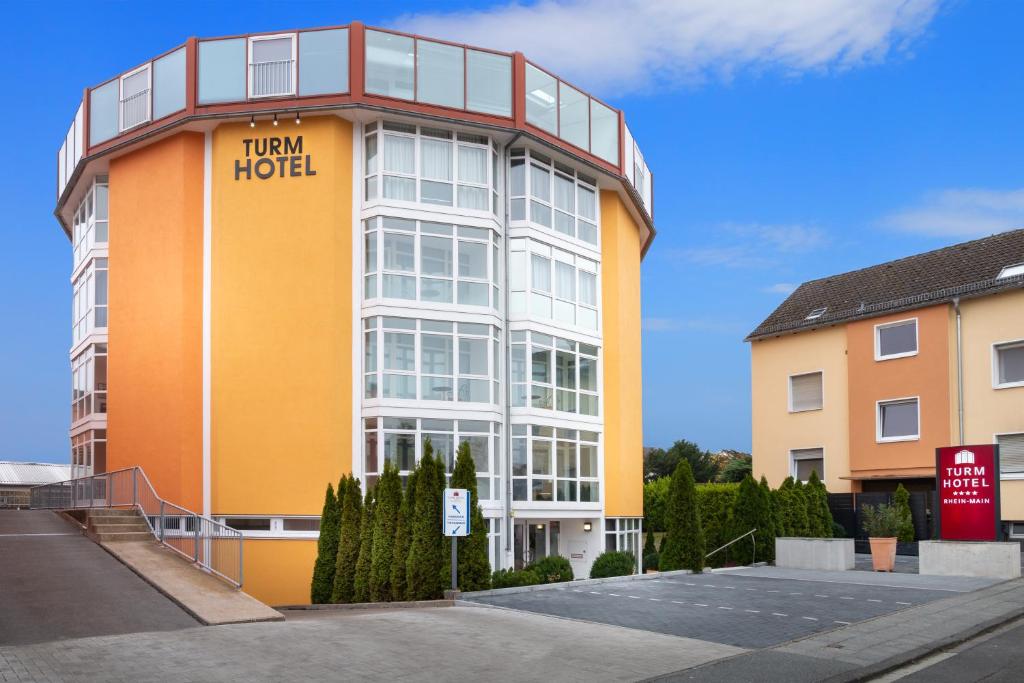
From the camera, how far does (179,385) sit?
1038 inches

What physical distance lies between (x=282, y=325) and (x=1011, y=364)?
21.2 metres

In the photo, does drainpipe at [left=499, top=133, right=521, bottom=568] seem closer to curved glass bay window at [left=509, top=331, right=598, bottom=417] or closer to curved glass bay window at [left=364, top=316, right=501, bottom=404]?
curved glass bay window at [left=509, top=331, right=598, bottom=417]

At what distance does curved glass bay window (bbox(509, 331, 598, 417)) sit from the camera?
1104 inches

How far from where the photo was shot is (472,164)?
1086 inches

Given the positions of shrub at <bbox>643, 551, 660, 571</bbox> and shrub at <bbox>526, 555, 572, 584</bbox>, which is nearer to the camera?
shrub at <bbox>526, 555, 572, 584</bbox>

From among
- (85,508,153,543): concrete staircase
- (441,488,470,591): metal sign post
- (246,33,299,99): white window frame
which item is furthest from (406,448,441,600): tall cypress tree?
(246,33,299,99): white window frame

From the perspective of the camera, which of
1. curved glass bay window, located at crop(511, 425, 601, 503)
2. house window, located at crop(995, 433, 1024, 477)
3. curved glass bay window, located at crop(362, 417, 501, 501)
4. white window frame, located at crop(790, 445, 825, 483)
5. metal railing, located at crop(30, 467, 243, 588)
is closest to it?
metal railing, located at crop(30, 467, 243, 588)

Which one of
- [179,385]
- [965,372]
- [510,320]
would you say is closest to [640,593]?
[510,320]

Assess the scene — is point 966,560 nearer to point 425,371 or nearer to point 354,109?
point 425,371

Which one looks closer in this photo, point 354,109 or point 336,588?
point 336,588

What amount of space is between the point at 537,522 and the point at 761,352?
14.9 m

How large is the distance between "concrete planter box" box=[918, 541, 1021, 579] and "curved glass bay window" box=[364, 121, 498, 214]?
13.3 meters

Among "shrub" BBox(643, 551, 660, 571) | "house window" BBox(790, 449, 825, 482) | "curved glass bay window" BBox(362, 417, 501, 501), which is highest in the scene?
"curved glass bay window" BBox(362, 417, 501, 501)

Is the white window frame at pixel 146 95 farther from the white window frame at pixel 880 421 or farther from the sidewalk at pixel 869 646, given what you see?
the white window frame at pixel 880 421
